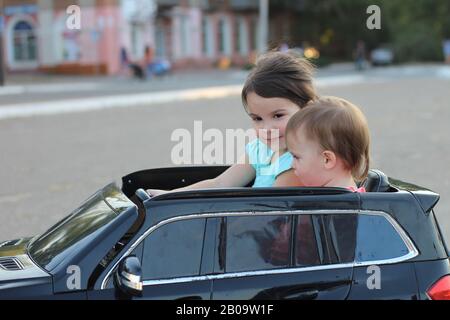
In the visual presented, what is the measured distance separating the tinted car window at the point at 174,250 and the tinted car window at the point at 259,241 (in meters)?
0.14

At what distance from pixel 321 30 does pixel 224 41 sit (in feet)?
36.2

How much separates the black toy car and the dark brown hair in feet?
2.33

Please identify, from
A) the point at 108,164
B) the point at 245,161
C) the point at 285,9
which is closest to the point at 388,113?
the point at 108,164

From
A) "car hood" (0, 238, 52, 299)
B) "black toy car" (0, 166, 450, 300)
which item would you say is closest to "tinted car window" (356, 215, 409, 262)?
"black toy car" (0, 166, 450, 300)

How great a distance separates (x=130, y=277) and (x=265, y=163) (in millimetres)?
1150

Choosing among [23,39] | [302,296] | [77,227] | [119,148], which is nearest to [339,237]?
[302,296]

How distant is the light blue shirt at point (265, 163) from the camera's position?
11.5 feet

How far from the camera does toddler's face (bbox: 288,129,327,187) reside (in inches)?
126

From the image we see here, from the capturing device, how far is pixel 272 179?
3.55 m

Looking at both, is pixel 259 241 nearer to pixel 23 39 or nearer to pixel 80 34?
pixel 80 34

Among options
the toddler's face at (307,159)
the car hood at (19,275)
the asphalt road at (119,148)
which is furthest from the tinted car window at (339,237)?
the asphalt road at (119,148)

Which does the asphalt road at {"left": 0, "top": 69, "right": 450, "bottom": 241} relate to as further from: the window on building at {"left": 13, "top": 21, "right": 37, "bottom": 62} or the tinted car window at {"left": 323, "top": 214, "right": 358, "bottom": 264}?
the window on building at {"left": 13, "top": 21, "right": 37, "bottom": 62}

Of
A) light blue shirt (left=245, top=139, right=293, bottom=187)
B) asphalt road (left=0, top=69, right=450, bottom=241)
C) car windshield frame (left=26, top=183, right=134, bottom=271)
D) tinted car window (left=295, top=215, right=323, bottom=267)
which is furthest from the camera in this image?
asphalt road (left=0, top=69, right=450, bottom=241)
